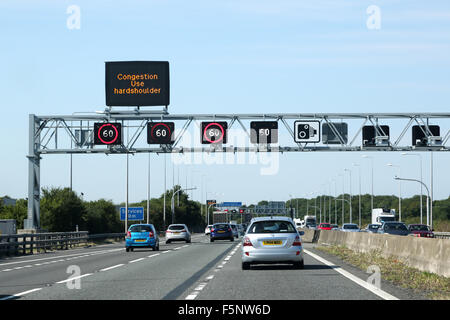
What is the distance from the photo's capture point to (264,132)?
42750mm

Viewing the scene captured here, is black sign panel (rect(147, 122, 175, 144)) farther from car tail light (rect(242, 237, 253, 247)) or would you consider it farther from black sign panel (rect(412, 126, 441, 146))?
car tail light (rect(242, 237, 253, 247))

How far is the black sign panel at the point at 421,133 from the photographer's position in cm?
4266

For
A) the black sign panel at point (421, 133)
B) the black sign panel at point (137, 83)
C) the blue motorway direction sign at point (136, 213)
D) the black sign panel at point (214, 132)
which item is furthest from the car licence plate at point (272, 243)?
the blue motorway direction sign at point (136, 213)

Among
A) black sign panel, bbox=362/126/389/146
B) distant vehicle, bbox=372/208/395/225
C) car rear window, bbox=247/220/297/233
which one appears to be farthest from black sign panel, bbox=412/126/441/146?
distant vehicle, bbox=372/208/395/225

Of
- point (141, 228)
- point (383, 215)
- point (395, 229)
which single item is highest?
point (141, 228)

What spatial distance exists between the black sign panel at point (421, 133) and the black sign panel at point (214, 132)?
10.7 m

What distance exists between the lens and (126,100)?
139ft

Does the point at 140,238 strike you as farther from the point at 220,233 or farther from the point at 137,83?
the point at 220,233

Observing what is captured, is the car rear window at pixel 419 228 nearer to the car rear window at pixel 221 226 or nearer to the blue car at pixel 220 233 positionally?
the blue car at pixel 220 233

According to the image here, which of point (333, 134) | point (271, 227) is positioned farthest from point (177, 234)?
point (271, 227)

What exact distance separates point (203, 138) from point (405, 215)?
126263mm

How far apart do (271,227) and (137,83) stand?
23.2 meters
